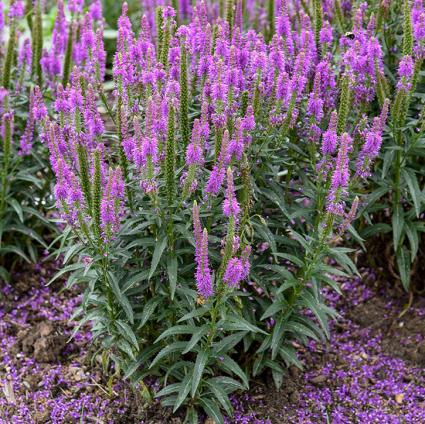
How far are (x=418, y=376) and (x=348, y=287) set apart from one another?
101 centimetres

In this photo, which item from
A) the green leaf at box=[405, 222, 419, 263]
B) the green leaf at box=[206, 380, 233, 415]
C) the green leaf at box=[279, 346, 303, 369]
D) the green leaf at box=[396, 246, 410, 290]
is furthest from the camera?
the green leaf at box=[396, 246, 410, 290]

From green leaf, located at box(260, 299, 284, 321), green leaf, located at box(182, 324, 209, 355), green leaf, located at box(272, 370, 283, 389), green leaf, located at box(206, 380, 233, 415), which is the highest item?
green leaf, located at box(182, 324, 209, 355)

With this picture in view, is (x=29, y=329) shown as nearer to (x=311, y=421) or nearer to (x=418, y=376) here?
(x=311, y=421)

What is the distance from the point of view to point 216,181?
3434 mm

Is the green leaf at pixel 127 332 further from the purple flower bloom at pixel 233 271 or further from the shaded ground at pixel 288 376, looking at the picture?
the purple flower bloom at pixel 233 271

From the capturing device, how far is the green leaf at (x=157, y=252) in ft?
11.8

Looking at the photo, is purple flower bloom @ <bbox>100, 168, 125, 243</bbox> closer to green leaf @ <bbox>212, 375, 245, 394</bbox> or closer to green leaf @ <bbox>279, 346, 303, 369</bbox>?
green leaf @ <bbox>212, 375, 245, 394</bbox>

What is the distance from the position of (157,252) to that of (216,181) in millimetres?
505

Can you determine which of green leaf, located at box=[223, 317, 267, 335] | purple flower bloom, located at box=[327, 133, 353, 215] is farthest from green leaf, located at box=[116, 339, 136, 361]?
purple flower bloom, located at box=[327, 133, 353, 215]

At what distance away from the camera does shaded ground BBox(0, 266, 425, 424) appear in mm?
4434

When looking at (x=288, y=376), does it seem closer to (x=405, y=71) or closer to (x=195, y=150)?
(x=195, y=150)

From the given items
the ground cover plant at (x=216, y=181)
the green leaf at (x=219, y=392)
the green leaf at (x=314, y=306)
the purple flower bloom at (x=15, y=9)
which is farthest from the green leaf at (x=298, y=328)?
the purple flower bloom at (x=15, y=9)

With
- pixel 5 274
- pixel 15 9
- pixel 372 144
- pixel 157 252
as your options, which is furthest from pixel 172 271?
pixel 15 9

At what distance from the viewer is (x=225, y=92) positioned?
3.59 metres
